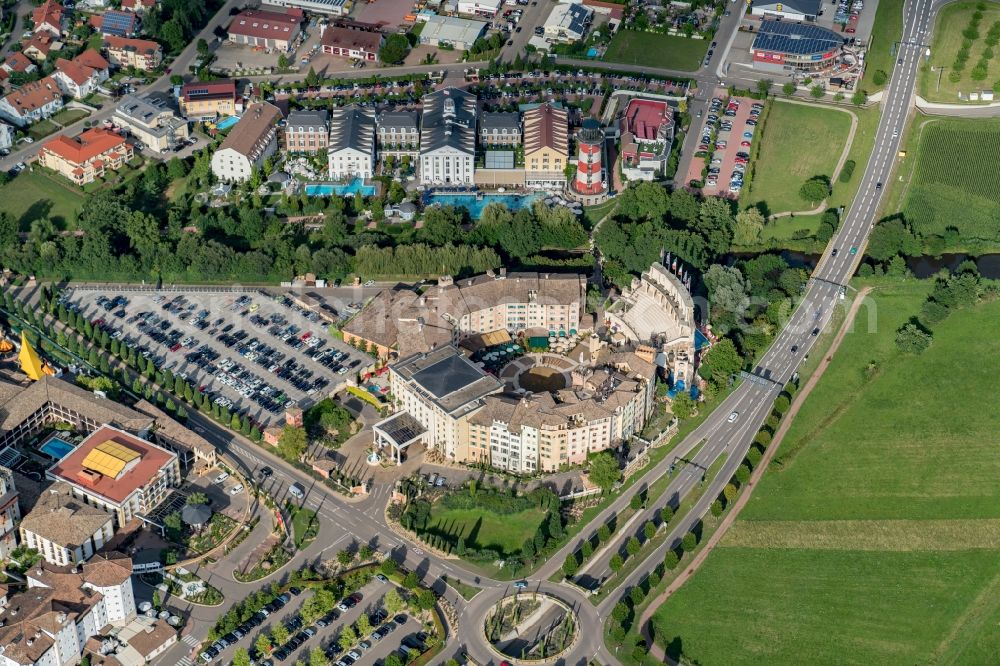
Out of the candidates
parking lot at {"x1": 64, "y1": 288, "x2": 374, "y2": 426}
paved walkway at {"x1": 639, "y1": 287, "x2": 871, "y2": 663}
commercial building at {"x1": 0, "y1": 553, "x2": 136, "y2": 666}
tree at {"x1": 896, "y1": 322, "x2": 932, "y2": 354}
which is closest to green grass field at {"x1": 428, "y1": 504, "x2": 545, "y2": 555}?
paved walkway at {"x1": 639, "y1": 287, "x2": 871, "y2": 663}

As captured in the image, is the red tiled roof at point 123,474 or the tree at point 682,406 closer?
the red tiled roof at point 123,474

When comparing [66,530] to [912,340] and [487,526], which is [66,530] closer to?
[487,526]

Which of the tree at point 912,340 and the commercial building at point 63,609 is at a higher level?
the tree at point 912,340

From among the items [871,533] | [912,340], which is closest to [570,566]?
[871,533]

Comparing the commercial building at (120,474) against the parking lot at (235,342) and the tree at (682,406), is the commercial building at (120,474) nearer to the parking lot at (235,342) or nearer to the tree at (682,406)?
the parking lot at (235,342)

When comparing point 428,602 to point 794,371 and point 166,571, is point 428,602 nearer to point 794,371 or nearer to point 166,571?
point 166,571

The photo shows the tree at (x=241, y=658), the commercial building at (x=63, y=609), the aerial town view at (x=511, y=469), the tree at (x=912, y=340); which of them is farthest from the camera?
the tree at (x=912, y=340)

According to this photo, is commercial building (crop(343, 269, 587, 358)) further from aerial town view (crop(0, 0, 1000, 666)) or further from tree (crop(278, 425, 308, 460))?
tree (crop(278, 425, 308, 460))

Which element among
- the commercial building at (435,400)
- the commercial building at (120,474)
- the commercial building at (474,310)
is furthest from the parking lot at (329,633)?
the commercial building at (474,310)

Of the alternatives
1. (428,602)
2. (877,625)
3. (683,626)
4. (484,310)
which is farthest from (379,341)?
(877,625)
